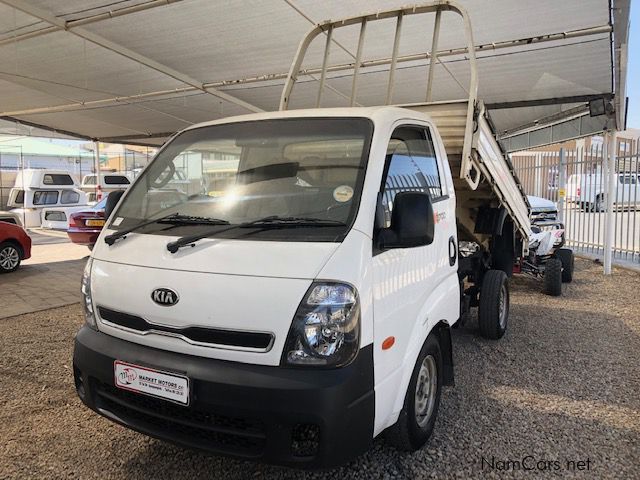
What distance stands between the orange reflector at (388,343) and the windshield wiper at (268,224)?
1.96 ft

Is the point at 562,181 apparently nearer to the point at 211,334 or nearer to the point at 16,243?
the point at 211,334

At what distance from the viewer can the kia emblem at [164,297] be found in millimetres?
2311

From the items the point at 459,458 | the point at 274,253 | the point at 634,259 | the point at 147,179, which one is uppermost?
the point at 147,179

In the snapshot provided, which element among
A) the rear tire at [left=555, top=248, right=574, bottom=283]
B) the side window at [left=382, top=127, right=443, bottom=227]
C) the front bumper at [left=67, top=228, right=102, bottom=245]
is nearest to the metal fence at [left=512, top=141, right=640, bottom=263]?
the rear tire at [left=555, top=248, right=574, bottom=283]

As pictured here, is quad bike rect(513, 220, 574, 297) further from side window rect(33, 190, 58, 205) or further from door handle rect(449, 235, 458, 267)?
side window rect(33, 190, 58, 205)

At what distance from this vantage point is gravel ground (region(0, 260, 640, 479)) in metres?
2.78

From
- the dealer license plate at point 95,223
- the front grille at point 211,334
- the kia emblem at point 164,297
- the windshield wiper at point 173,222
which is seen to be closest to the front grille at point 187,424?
the front grille at point 211,334

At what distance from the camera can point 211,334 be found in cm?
224

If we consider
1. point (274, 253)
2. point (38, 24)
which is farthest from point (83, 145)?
point (274, 253)

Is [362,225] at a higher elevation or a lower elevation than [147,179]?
lower

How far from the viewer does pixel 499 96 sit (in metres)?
11.0

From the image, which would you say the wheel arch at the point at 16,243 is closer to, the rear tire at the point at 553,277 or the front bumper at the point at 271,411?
the front bumper at the point at 271,411

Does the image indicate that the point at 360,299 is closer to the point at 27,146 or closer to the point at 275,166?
the point at 275,166

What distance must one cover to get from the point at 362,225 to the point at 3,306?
6.11 m
